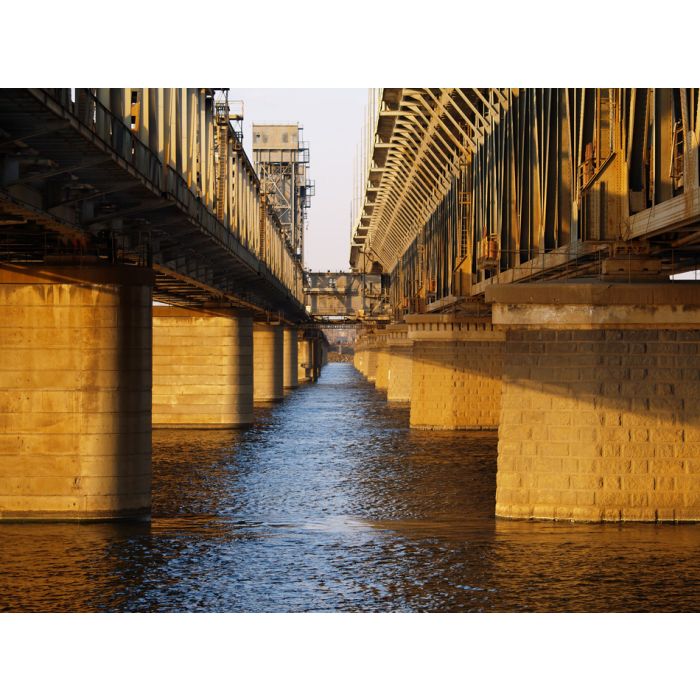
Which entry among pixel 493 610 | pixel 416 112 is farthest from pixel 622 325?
pixel 416 112

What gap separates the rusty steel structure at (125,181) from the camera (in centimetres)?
2572

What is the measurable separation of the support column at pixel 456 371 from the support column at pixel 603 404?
40.3m

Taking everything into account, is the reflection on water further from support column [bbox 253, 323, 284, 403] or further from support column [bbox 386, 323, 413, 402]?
support column [bbox 386, 323, 413, 402]

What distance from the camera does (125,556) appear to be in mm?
32156

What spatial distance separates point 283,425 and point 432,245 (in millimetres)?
19556

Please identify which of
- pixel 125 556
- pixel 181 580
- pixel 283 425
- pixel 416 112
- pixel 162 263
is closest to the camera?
pixel 181 580

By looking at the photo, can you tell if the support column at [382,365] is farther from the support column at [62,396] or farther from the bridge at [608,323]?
the support column at [62,396]

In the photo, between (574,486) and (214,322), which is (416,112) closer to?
(214,322)

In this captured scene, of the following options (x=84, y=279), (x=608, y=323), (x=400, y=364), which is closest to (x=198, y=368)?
(x=84, y=279)

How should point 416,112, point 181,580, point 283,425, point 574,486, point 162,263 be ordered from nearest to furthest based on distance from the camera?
point 181,580 → point 574,486 → point 162,263 → point 416,112 → point 283,425

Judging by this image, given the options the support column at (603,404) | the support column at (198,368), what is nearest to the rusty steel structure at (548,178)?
the support column at (603,404)

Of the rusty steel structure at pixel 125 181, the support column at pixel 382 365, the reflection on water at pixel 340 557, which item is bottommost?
the reflection on water at pixel 340 557

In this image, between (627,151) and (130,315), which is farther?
(130,315)

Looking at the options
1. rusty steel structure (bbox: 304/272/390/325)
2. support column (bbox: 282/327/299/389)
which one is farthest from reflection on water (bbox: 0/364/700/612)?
rusty steel structure (bbox: 304/272/390/325)
